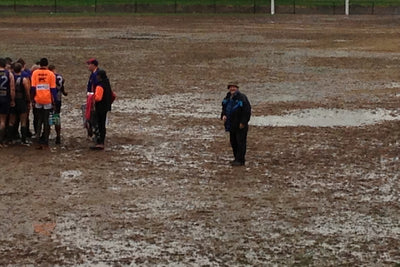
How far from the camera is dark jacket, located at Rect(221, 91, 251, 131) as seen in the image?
15422 mm

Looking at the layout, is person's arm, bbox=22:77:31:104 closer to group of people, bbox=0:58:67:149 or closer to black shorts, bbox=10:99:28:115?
group of people, bbox=0:58:67:149

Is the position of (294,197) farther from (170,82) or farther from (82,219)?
(170,82)

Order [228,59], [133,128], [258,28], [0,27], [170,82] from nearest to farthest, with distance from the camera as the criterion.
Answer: [133,128], [170,82], [228,59], [0,27], [258,28]

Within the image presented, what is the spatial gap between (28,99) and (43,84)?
0.91 meters

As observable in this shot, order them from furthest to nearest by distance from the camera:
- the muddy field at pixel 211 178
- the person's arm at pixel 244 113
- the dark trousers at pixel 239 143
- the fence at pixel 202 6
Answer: the fence at pixel 202 6
the dark trousers at pixel 239 143
the person's arm at pixel 244 113
the muddy field at pixel 211 178

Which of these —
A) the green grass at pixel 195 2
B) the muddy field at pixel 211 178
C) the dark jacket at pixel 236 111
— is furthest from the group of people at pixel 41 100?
the green grass at pixel 195 2

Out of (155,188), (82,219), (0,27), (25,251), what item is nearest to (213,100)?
(155,188)

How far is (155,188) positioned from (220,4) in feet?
245

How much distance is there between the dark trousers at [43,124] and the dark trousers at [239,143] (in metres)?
3.84

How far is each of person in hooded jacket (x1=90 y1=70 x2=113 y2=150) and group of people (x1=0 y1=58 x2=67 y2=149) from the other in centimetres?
89

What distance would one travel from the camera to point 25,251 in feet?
35.1

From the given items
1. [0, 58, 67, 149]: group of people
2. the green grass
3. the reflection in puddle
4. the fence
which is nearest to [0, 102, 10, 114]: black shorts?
[0, 58, 67, 149]: group of people

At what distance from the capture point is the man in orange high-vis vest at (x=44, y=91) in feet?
54.9

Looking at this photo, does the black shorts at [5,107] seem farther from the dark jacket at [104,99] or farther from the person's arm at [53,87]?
the dark jacket at [104,99]
